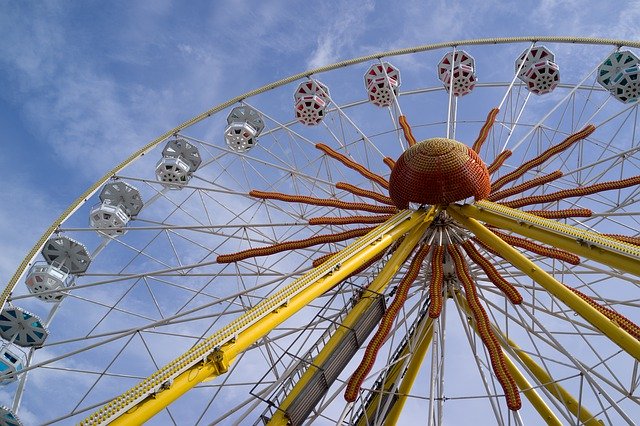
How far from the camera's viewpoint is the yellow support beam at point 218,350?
22.0ft

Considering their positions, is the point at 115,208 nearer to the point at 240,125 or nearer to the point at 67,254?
the point at 67,254

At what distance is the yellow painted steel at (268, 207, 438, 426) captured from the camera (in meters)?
11.0

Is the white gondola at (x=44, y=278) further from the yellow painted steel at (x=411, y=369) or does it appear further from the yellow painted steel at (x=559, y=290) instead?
the yellow painted steel at (x=559, y=290)

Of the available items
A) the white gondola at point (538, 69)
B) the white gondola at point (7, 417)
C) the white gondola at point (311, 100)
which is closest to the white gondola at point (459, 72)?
the white gondola at point (538, 69)

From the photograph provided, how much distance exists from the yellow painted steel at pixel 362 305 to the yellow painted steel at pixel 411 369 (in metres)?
2.24

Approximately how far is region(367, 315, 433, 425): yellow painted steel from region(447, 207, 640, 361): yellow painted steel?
113 inches

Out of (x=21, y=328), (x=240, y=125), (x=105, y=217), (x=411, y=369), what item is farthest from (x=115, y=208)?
(x=411, y=369)

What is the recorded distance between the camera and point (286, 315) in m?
9.02

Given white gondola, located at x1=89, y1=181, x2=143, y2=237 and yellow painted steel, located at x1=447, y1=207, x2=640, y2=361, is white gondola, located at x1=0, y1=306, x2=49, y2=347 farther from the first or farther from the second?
yellow painted steel, located at x1=447, y1=207, x2=640, y2=361

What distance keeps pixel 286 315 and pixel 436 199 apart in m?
5.15

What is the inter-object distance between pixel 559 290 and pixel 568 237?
0.94 metres

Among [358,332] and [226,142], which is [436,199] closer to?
[358,332]

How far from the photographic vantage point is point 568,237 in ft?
31.8

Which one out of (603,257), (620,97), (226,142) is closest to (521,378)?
(603,257)
